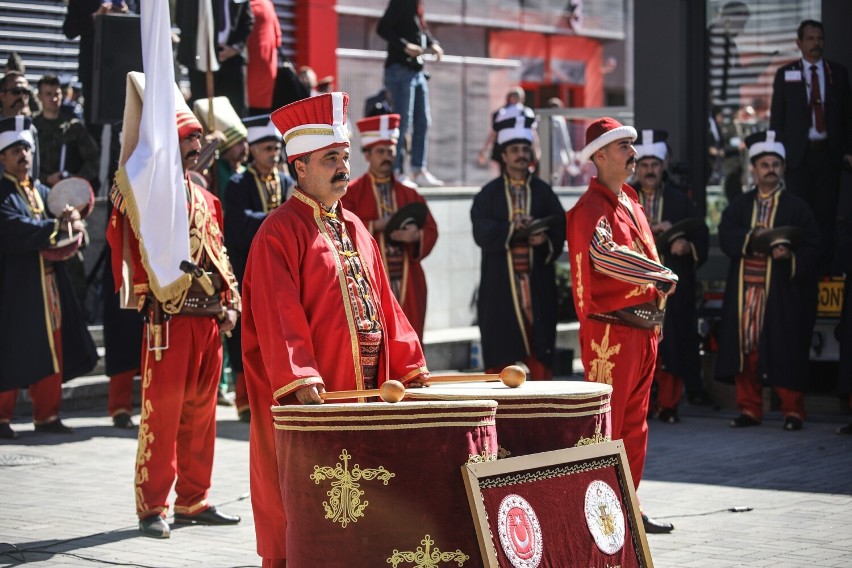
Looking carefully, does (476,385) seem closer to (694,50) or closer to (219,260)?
(219,260)

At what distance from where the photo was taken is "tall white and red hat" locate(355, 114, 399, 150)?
11695 millimetres

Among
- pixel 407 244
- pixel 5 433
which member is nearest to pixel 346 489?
pixel 5 433

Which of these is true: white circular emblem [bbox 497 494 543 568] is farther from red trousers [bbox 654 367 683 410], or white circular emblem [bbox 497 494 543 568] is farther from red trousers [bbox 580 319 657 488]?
red trousers [bbox 654 367 683 410]

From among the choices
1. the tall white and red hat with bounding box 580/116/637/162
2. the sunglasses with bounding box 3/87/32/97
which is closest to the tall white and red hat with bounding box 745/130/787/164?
the tall white and red hat with bounding box 580/116/637/162

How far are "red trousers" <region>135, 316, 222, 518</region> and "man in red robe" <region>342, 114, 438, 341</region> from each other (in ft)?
12.4

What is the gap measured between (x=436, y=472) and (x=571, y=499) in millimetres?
622

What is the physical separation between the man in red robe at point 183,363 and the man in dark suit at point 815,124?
Result: 626 cm

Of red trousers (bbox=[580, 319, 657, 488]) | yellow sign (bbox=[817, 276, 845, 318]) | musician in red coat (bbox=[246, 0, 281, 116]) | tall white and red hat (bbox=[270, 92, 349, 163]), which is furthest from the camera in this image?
musician in red coat (bbox=[246, 0, 281, 116])

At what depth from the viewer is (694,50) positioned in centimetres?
1367

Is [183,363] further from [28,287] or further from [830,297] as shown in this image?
[830,297]

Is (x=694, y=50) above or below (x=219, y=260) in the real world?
above

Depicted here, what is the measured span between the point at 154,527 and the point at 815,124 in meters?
7.44

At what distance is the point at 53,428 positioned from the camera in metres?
10.9

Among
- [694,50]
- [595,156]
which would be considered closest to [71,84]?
[694,50]
